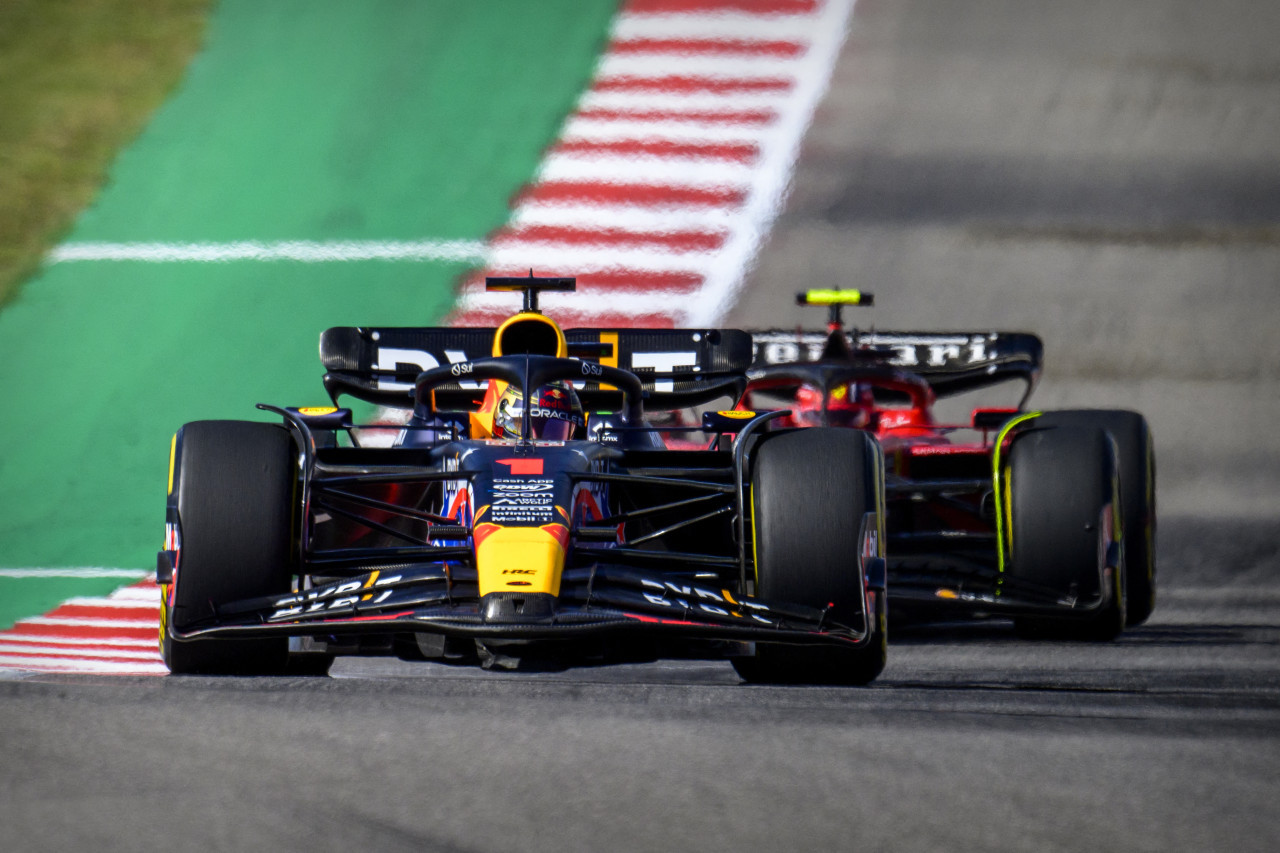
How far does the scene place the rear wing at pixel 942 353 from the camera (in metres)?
10.1

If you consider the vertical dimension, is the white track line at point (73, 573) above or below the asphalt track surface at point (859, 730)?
below

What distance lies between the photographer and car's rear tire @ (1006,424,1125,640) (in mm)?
7105

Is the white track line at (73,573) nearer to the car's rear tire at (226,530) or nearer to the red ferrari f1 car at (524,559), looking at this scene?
the red ferrari f1 car at (524,559)

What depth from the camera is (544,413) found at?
6.64 m

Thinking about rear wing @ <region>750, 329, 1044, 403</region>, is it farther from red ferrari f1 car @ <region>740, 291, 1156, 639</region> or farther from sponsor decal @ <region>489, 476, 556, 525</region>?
sponsor decal @ <region>489, 476, 556, 525</region>

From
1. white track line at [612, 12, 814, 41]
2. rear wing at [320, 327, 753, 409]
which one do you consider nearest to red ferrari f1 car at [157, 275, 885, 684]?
rear wing at [320, 327, 753, 409]

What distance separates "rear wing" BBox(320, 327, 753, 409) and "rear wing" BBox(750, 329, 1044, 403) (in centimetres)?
221

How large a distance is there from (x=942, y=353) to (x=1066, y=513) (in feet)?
10.7

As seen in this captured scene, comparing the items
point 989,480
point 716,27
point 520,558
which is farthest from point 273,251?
point 520,558

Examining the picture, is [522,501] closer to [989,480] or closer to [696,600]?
[696,600]

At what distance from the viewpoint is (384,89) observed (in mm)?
16750

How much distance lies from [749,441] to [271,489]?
1.56m

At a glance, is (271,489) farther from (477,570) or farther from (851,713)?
(851,713)

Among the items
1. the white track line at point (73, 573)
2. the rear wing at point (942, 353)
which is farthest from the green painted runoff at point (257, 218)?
the rear wing at point (942, 353)
